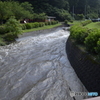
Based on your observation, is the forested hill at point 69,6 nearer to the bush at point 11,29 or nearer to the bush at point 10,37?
the bush at point 11,29

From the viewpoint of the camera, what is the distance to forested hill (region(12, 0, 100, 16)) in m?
70.7

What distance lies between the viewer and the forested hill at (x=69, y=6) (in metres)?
70.7

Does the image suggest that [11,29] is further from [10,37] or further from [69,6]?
[69,6]

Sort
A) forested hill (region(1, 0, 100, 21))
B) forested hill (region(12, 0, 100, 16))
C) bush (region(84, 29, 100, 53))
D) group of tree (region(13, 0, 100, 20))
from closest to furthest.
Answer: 1. bush (region(84, 29, 100, 53))
2. forested hill (region(1, 0, 100, 21))
3. group of tree (region(13, 0, 100, 20))
4. forested hill (region(12, 0, 100, 16))

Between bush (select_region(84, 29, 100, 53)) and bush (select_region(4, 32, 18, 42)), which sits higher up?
bush (select_region(84, 29, 100, 53))

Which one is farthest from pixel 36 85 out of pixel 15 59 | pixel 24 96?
pixel 15 59

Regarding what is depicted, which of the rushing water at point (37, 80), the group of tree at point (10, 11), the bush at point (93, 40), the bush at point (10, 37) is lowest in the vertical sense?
the rushing water at point (37, 80)

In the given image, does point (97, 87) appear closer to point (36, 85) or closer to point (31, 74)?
point (36, 85)

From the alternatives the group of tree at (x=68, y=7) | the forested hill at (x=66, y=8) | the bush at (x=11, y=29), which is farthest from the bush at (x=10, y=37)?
the group of tree at (x=68, y=7)

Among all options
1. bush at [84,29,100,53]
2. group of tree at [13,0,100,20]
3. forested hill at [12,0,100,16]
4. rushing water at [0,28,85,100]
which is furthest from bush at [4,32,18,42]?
forested hill at [12,0,100,16]

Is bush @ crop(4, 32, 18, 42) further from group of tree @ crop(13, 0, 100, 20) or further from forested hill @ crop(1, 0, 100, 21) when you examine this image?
group of tree @ crop(13, 0, 100, 20)

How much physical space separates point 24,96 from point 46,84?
4.69 feet

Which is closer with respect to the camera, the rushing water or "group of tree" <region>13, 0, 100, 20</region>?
the rushing water

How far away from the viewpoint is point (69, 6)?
9019 cm
